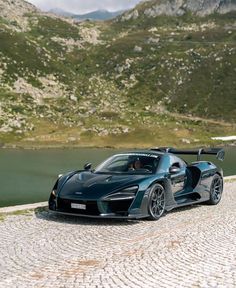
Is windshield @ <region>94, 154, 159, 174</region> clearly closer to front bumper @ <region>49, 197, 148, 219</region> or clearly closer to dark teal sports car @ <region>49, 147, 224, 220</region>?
dark teal sports car @ <region>49, 147, 224, 220</region>

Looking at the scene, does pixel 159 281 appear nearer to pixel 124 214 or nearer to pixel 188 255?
pixel 188 255

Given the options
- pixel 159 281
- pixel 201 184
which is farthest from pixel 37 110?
pixel 159 281

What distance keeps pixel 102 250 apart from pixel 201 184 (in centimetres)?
763

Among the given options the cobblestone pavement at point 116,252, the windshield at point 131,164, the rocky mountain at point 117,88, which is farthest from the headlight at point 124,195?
the rocky mountain at point 117,88

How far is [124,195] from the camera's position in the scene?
14.7 m

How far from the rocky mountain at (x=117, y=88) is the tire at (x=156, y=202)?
8939 cm

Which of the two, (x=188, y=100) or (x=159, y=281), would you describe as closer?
(x=159, y=281)

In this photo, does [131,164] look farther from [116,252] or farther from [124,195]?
[116,252]

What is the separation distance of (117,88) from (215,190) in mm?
136266

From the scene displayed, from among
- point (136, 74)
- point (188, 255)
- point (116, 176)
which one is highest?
point (136, 74)

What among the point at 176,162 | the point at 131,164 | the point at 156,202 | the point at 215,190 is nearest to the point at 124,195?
the point at 156,202

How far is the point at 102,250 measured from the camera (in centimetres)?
1157

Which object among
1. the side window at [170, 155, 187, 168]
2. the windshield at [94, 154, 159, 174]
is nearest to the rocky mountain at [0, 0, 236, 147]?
the side window at [170, 155, 187, 168]

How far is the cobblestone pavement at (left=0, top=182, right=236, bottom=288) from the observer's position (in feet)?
30.5
